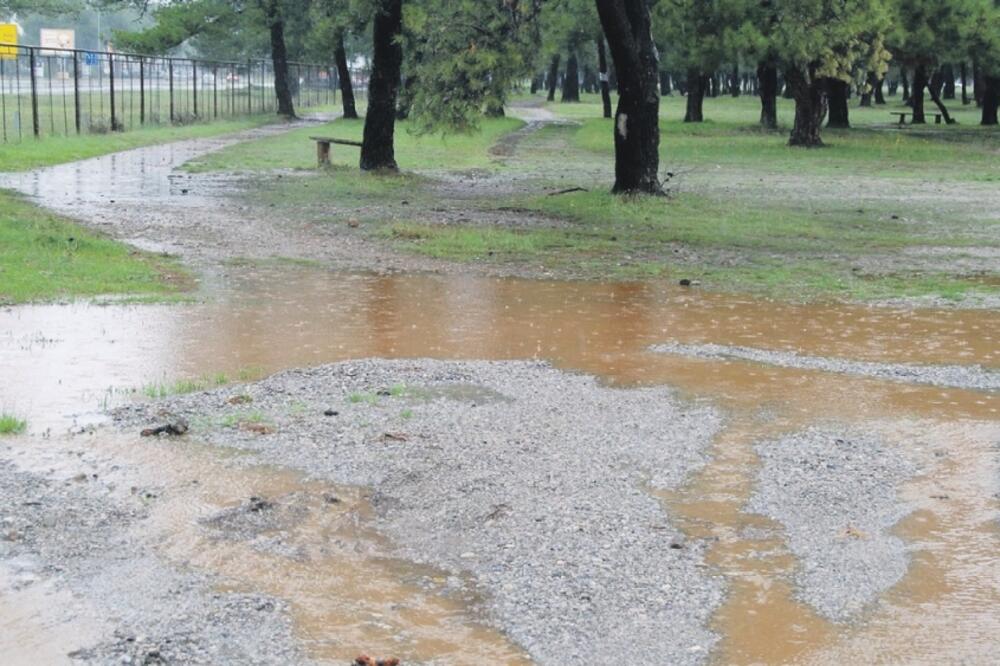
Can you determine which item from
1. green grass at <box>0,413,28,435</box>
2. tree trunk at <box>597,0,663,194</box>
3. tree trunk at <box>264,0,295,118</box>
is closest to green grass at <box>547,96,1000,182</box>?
tree trunk at <box>597,0,663,194</box>

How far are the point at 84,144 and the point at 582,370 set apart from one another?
79.4 feet

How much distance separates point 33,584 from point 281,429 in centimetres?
265

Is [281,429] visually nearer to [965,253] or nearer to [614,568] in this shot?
[614,568]

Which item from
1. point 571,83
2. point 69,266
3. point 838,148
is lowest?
point 69,266

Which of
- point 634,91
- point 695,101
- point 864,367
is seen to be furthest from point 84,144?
point 695,101

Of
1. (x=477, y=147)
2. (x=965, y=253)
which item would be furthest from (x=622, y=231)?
(x=477, y=147)

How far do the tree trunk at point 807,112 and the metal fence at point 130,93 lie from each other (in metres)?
18.0

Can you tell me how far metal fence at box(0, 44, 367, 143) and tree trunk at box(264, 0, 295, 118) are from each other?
129cm

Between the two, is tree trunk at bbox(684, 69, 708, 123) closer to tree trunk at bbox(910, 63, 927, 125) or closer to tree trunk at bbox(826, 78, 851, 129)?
tree trunk at bbox(826, 78, 851, 129)

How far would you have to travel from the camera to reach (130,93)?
167ft

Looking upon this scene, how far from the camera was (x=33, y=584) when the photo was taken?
18.9 ft

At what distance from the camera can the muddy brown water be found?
18.5 feet

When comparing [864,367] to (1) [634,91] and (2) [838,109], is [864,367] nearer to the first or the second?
(1) [634,91]

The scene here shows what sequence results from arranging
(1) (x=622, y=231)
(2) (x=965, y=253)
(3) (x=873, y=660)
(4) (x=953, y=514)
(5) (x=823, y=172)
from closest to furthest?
(3) (x=873, y=660), (4) (x=953, y=514), (2) (x=965, y=253), (1) (x=622, y=231), (5) (x=823, y=172)
